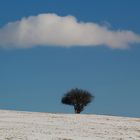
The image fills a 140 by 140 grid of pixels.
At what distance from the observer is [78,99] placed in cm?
9719

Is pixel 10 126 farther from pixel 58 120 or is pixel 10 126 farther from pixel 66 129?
pixel 58 120

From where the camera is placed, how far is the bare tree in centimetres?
9712

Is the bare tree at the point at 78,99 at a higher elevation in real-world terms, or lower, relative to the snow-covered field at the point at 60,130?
higher

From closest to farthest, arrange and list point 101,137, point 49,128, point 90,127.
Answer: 1. point 101,137
2. point 49,128
3. point 90,127

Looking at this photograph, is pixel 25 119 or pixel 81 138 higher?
pixel 25 119

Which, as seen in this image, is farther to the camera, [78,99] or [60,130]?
[78,99]

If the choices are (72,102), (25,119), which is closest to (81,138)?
(25,119)

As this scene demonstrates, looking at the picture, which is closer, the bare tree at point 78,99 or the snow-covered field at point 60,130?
the snow-covered field at point 60,130

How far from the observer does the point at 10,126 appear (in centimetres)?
4303

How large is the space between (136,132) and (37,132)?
8967 mm

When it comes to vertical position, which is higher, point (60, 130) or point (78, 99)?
point (78, 99)

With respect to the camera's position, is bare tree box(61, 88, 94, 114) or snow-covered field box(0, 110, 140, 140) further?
bare tree box(61, 88, 94, 114)

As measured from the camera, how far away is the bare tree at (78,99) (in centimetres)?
9712

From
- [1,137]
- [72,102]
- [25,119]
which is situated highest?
[72,102]
